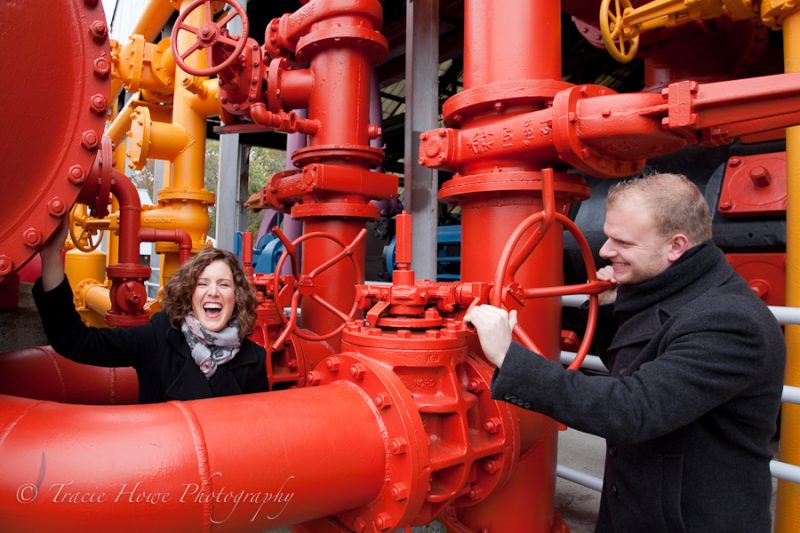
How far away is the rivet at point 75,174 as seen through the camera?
118 centimetres

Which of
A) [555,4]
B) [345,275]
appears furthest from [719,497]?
[345,275]

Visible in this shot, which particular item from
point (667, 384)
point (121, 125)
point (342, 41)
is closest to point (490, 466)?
point (667, 384)

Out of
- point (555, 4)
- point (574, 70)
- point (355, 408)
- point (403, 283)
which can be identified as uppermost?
point (574, 70)

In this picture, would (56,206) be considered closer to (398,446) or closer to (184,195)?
(398,446)

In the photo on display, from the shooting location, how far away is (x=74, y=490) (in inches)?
38.0

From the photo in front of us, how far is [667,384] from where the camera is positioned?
101 centimetres

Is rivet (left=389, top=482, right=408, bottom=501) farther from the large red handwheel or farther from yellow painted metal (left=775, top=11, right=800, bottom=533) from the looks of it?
yellow painted metal (left=775, top=11, right=800, bottom=533)

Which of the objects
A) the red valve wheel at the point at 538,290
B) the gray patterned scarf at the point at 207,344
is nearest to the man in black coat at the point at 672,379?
the red valve wheel at the point at 538,290

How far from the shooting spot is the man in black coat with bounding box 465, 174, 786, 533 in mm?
1021

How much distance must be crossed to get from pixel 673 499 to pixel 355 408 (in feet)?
2.26

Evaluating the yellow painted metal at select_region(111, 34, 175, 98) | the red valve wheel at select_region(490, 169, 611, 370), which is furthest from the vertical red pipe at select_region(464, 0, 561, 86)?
the yellow painted metal at select_region(111, 34, 175, 98)

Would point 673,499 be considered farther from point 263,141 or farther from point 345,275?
point 263,141

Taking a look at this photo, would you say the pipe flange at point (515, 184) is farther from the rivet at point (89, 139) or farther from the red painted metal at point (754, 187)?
the rivet at point (89, 139)

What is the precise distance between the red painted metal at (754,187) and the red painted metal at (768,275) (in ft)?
Answer: 0.59
